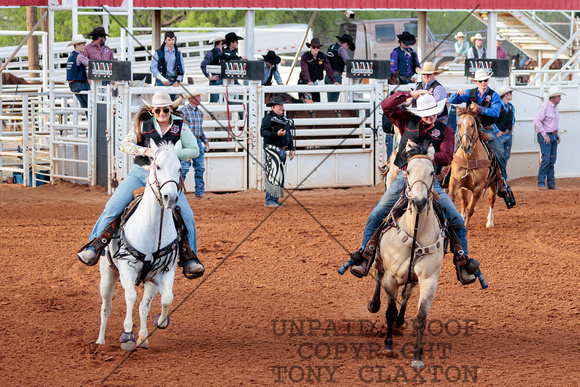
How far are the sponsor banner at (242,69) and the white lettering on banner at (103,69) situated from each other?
2209 millimetres

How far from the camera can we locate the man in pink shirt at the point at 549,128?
16766 mm

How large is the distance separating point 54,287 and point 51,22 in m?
9.40

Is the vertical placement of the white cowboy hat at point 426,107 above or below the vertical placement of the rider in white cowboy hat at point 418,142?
above

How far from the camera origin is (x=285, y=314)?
819 cm

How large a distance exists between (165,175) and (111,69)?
30.9 ft

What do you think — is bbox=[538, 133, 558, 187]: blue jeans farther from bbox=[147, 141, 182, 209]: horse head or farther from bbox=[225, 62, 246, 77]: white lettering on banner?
bbox=[147, 141, 182, 209]: horse head

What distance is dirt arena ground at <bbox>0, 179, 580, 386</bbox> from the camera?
6.51m

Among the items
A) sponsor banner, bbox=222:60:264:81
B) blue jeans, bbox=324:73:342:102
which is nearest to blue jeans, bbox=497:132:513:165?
blue jeans, bbox=324:73:342:102

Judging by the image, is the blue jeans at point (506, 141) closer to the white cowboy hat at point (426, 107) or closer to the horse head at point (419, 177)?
the white cowboy hat at point (426, 107)

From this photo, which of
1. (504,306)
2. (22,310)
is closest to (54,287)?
(22,310)

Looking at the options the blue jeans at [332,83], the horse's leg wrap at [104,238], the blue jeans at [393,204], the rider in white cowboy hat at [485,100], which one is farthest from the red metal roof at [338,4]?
the horse's leg wrap at [104,238]

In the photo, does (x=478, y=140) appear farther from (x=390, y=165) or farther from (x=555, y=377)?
(x=555, y=377)

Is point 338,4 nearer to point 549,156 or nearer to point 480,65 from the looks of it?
point 480,65

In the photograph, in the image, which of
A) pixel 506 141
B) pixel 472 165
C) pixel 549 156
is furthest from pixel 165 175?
pixel 549 156
